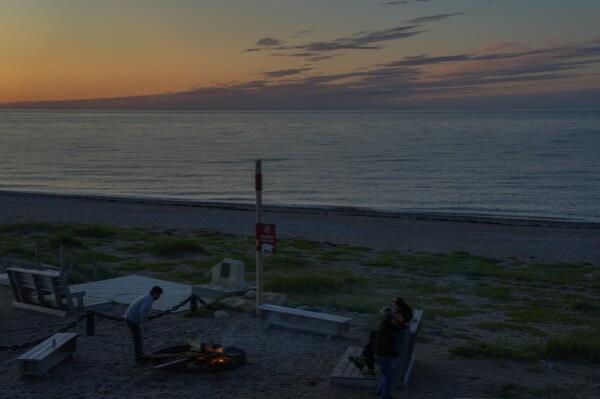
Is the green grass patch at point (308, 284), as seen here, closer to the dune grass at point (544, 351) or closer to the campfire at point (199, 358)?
the dune grass at point (544, 351)

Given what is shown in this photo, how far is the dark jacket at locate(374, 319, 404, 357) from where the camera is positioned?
28.2ft

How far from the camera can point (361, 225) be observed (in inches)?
1395

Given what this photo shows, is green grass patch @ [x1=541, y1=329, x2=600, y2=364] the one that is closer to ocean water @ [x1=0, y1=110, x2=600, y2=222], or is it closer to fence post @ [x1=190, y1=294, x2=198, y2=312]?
fence post @ [x1=190, y1=294, x2=198, y2=312]

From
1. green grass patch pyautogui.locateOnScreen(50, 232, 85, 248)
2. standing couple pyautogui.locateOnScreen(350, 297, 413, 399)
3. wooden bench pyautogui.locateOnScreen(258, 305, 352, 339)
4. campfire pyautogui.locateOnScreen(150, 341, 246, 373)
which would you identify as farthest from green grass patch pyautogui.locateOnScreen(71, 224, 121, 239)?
standing couple pyautogui.locateOnScreen(350, 297, 413, 399)

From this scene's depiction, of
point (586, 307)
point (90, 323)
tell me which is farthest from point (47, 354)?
point (586, 307)

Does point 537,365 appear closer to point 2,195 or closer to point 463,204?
Result: point 463,204

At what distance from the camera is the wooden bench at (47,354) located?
9477 millimetres

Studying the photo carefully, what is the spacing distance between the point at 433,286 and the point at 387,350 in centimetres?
1034

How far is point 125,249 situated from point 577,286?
1325 centimetres

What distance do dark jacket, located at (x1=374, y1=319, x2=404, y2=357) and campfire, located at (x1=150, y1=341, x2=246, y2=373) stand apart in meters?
2.26

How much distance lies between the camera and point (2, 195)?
48.6 metres

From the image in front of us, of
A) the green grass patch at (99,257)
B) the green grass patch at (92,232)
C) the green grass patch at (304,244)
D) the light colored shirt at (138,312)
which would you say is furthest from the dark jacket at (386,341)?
the green grass patch at (92,232)

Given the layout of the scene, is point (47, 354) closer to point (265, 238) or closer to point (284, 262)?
point (265, 238)

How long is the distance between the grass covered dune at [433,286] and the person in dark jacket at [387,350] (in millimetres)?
1236
